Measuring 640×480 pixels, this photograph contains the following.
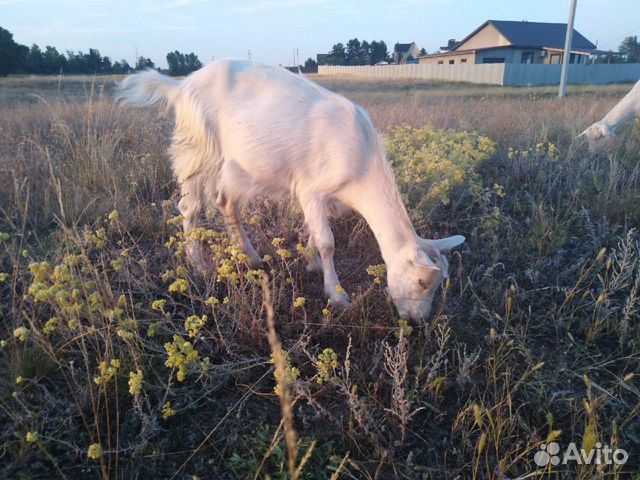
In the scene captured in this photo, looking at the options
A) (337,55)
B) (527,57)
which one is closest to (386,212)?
(527,57)

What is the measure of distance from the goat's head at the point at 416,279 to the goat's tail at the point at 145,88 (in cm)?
243

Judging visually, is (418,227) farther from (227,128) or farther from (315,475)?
(315,475)

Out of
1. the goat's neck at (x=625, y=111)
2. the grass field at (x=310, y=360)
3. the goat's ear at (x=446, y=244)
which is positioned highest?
the goat's neck at (x=625, y=111)

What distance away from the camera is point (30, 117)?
757 cm

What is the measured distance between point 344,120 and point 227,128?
0.94 m

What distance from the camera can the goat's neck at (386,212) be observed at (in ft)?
9.00

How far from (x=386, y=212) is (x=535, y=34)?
50.2m

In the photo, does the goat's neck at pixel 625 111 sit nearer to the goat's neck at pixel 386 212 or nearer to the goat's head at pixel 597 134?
the goat's head at pixel 597 134

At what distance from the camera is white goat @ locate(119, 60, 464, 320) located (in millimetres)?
2752

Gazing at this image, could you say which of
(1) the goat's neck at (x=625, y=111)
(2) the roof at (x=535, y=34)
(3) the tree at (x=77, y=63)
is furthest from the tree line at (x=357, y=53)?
(1) the goat's neck at (x=625, y=111)

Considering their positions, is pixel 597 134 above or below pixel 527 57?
below

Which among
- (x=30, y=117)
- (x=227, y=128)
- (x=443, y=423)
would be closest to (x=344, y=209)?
(x=227, y=128)

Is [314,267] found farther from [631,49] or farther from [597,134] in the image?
[631,49]

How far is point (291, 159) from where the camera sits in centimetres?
310
